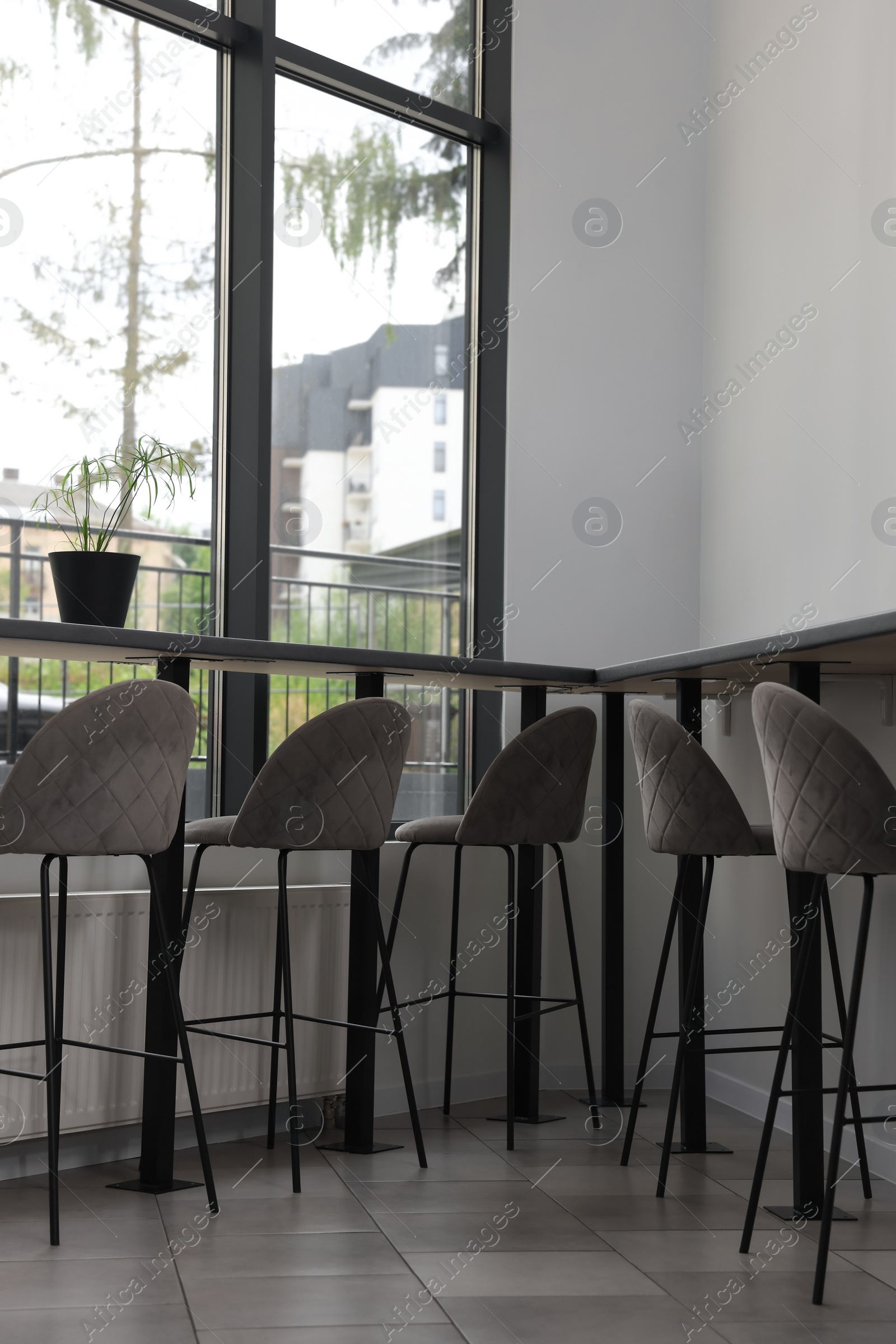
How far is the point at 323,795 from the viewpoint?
109 inches

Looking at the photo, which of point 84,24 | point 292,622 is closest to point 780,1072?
point 292,622

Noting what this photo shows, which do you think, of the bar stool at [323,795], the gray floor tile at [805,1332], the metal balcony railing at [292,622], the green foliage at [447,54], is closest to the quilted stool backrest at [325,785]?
the bar stool at [323,795]

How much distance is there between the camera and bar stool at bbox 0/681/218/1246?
2371mm

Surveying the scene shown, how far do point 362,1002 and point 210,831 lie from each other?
0.59 metres

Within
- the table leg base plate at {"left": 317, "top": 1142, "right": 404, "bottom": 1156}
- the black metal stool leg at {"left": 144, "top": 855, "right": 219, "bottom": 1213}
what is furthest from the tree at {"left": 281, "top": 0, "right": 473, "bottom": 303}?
the table leg base plate at {"left": 317, "top": 1142, "right": 404, "bottom": 1156}

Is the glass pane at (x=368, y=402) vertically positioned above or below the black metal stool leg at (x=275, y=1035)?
above

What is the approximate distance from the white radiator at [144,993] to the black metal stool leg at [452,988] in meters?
0.32

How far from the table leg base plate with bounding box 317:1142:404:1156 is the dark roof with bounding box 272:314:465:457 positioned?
6.44 feet

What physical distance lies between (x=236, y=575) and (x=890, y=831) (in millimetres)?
2040

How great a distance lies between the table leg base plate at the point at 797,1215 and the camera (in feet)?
8.55

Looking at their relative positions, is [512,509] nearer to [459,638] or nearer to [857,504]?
[459,638]

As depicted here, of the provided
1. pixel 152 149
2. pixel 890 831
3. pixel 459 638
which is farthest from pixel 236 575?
pixel 890 831

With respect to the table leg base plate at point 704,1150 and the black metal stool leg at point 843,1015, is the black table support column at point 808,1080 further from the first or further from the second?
the table leg base plate at point 704,1150

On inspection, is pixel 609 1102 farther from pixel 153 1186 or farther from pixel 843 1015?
pixel 153 1186
